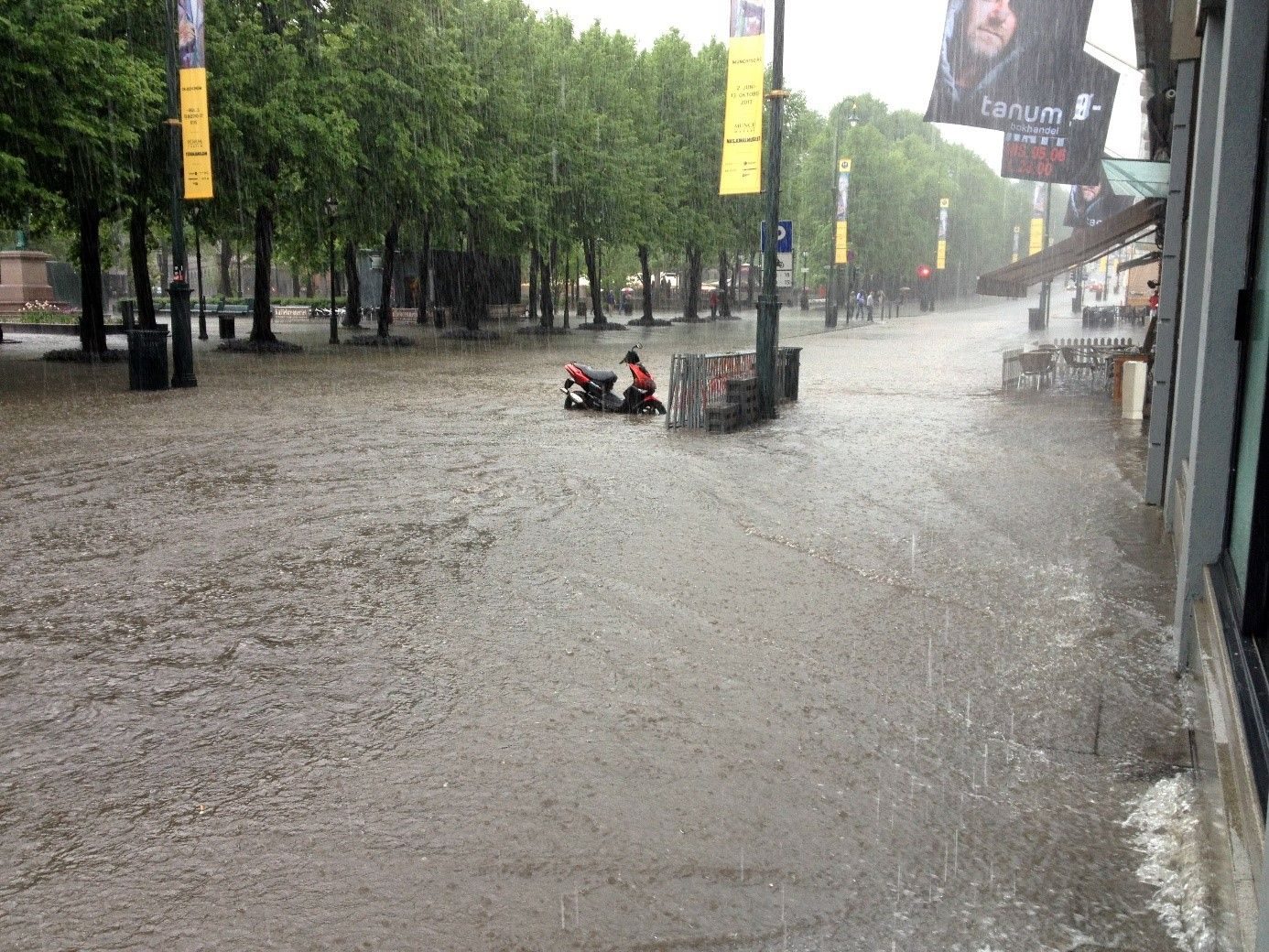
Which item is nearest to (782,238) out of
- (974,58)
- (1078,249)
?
(974,58)

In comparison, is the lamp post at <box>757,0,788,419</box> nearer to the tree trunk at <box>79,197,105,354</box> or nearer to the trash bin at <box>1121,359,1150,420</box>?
the trash bin at <box>1121,359,1150,420</box>

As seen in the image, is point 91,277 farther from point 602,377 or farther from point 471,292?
point 471,292

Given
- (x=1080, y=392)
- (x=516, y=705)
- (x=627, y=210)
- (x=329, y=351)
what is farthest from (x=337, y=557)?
(x=627, y=210)

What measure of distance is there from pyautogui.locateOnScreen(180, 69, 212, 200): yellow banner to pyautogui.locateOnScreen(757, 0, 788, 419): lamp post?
10135 mm

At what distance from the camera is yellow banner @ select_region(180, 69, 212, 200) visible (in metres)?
21.2

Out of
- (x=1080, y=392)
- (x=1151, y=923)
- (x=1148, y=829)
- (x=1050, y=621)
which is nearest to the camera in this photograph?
(x=1151, y=923)

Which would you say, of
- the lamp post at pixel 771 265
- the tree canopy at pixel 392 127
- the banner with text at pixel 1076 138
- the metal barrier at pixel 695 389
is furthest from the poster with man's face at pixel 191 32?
the banner with text at pixel 1076 138

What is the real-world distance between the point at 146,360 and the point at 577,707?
61.0 feet

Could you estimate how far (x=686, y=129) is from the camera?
54812 mm

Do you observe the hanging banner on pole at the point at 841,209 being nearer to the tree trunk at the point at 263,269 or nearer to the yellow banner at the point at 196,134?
the tree trunk at the point at 263,269

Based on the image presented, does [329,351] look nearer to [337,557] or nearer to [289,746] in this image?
[337,557]

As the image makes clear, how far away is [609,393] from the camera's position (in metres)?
19.5

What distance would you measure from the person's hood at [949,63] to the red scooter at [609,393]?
6739 millimetres

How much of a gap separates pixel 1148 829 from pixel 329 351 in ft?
105
